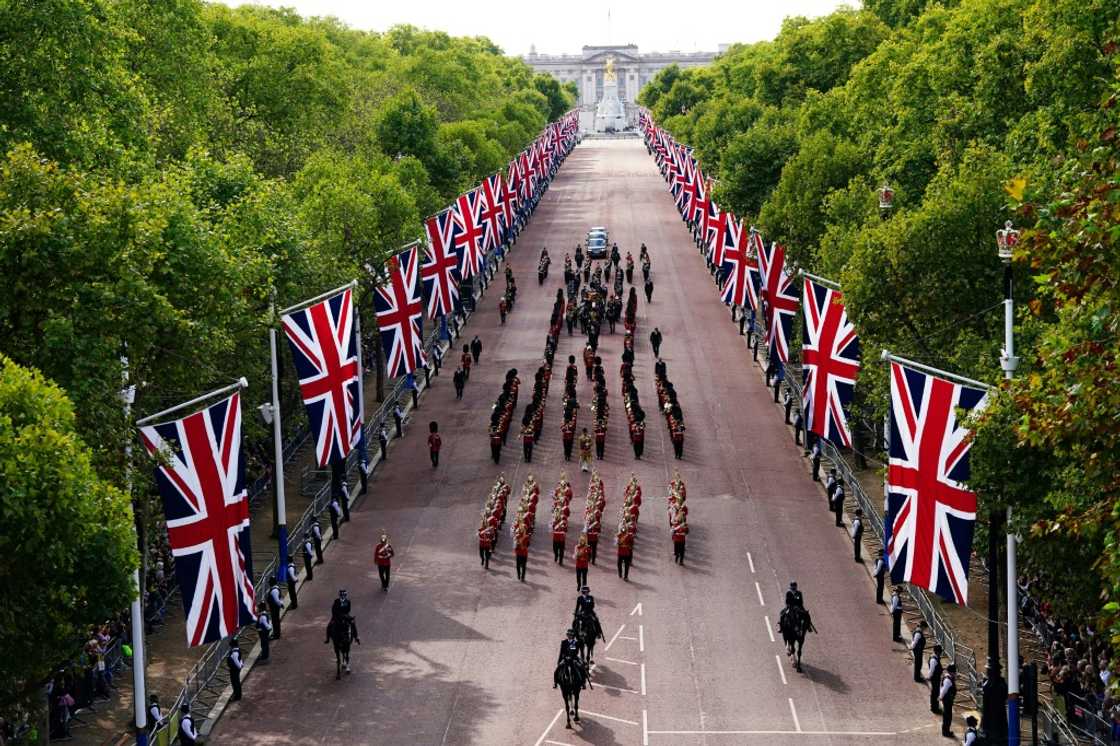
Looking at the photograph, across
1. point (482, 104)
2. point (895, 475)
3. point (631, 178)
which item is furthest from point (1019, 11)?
point (631, 178)

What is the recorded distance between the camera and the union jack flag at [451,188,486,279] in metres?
64.4

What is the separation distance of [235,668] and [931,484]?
13737mm

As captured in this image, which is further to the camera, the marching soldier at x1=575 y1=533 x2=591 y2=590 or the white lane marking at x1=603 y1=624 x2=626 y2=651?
the marching soldier at x1=575 y1=533 x2=591 y2=590

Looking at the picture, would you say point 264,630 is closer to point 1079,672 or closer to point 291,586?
point 291,586

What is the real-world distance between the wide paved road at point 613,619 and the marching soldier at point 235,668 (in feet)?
1.05

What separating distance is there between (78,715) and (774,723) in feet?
43.7

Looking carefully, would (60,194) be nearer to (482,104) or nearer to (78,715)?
(78,715)

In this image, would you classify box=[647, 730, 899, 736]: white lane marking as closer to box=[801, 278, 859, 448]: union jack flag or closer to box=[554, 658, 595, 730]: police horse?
box=[554, 658, 595, 730]: police horse

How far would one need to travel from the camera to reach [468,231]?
66.2 m

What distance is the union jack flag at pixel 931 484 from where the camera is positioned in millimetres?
27469

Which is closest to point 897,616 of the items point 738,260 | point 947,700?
point 947,700

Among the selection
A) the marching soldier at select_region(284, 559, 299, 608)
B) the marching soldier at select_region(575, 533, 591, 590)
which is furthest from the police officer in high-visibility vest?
the marching soldier at select_region(575, 533, 591, 590)

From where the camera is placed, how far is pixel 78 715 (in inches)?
1220

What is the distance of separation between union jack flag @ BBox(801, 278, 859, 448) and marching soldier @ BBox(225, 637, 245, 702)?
14365 millimetres
